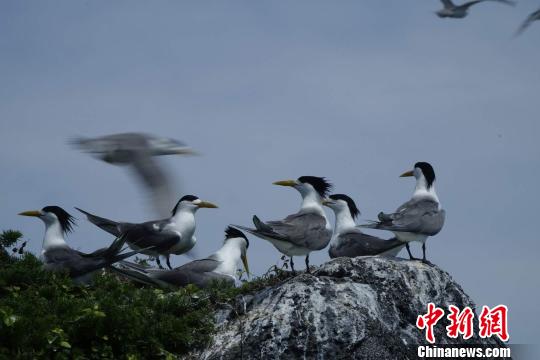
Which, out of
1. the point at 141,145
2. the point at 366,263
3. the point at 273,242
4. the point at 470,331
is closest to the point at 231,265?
the point at 273,242

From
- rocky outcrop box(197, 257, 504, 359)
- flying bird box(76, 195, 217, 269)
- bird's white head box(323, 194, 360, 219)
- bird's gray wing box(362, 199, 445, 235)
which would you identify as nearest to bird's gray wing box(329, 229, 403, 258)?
bird's gray wing box(362, 199, 445, 235)

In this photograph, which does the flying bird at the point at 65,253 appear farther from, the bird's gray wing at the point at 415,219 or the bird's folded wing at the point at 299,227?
the bird's gray wing at the point at 415,219

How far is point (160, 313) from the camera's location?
9.84 m

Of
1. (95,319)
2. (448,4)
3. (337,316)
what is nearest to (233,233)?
(337,316)

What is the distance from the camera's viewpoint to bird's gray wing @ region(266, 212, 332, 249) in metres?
11.6

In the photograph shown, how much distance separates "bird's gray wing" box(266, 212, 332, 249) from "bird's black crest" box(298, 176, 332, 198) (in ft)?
3.24

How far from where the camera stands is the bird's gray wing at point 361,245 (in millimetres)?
12039

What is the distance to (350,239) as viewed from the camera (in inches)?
487

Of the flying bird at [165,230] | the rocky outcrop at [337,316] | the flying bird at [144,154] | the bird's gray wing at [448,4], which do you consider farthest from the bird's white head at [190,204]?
the bird's gray wing at [448,4]

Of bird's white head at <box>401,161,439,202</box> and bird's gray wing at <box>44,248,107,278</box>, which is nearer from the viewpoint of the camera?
bird's gray wing at <box>44,248,107,278</box>

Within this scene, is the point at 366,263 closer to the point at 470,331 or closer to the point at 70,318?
the point at 470,331

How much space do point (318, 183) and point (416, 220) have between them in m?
1.66

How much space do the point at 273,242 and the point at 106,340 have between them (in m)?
2.97

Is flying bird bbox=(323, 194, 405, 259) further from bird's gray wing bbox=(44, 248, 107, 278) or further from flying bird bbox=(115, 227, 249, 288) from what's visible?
bird's gray wing bbox=(44, 248, 107, 278)
